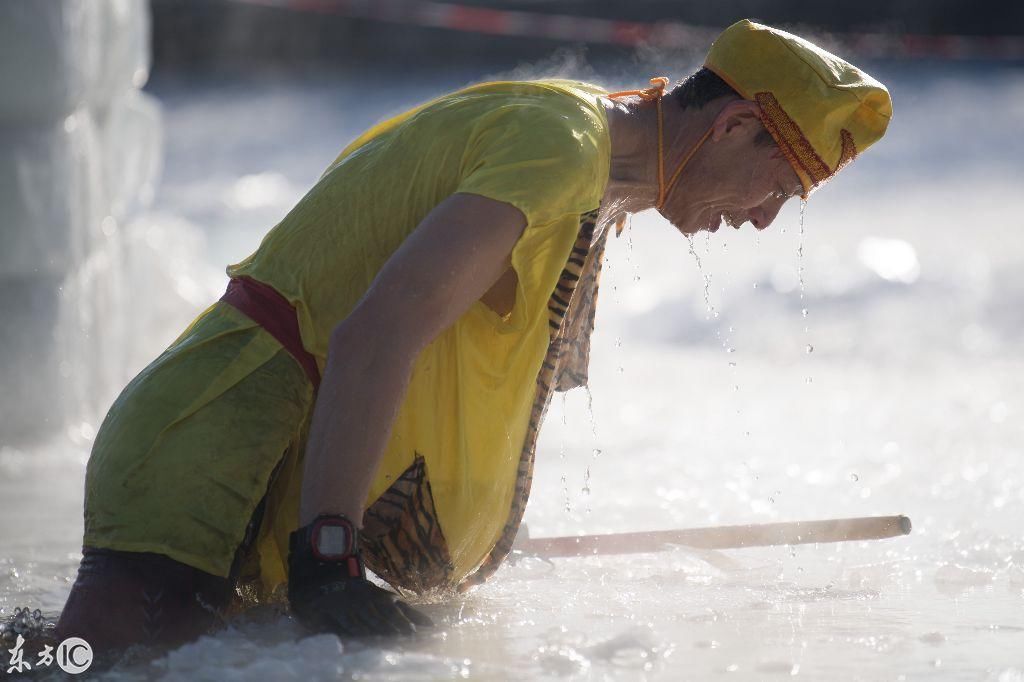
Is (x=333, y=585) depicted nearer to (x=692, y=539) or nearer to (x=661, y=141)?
(x=661, y=141)

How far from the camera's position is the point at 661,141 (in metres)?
2.07

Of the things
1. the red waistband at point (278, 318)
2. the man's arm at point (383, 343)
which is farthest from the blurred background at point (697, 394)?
the red waistband at point (278, 318)

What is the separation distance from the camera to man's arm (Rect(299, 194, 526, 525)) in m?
1.69

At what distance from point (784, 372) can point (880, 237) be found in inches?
170

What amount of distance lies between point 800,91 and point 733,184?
0.57 feet

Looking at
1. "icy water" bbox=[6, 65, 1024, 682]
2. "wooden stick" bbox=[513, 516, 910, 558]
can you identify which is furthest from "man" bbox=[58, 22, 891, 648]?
"wooden stick" bbox=[513, 516, 910, 558]

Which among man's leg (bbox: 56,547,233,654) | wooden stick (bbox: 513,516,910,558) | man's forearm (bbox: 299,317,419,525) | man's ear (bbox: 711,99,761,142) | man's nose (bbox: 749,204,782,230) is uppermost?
man's ear (bbox: 711,99,761,142)

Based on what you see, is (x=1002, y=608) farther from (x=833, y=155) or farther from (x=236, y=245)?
(x=236, y=245)

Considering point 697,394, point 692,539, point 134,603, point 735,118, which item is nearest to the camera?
point 134,603

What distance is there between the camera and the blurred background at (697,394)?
218 cm

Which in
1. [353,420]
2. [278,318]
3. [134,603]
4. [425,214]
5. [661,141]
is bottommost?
[134,603]

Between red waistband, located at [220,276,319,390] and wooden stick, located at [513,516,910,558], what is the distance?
0.91 meters

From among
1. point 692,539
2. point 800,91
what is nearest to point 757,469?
point 692,539

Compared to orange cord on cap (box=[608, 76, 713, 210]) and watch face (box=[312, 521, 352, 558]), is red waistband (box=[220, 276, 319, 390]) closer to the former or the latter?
watch face (box=[312, 521, 352, 558])
